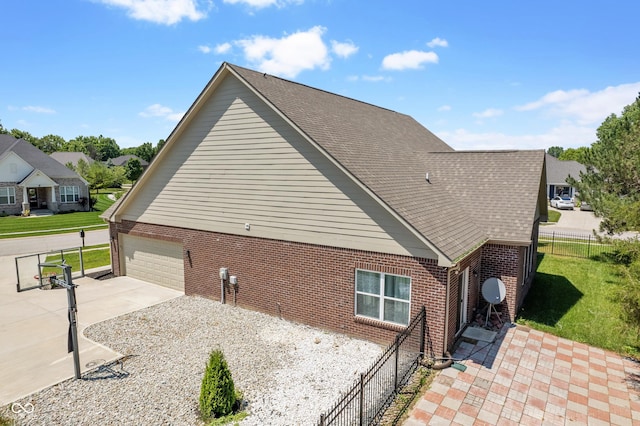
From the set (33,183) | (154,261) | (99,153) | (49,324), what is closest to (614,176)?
(154,261)

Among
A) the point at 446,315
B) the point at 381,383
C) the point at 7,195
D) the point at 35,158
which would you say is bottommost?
the point at 381,383

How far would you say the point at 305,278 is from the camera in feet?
40.1

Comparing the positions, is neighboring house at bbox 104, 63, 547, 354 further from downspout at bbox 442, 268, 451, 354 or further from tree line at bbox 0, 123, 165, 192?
tree line at bbox 0, 123, 165, 192

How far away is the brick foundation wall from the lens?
399 inches

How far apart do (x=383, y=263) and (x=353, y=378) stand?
10.1 ft

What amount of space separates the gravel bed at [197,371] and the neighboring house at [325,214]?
1.18 m

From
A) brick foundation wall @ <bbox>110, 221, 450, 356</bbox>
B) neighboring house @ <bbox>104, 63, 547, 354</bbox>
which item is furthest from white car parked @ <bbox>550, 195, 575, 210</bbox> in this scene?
brick foundation wall @ <bbox>110, 221, 450, 356</bbox>

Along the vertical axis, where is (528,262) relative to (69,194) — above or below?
below

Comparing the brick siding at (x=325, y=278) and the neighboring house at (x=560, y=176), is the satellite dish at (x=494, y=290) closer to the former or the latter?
the brick siding at (x=325, y=278)

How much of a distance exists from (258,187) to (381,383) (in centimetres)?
726

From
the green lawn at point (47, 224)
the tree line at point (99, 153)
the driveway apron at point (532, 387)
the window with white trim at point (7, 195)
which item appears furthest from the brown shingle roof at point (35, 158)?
the driveway apron at point (532, 387)

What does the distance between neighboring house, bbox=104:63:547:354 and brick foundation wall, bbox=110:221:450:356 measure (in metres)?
0.04

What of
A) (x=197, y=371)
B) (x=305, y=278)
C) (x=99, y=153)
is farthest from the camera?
(x=99, y=153)

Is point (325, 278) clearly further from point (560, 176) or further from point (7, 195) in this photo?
point (560, 176)
